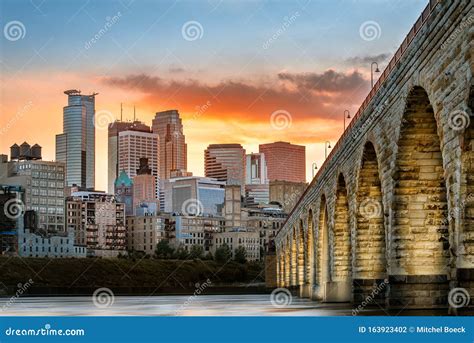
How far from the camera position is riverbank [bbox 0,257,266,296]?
458 feet

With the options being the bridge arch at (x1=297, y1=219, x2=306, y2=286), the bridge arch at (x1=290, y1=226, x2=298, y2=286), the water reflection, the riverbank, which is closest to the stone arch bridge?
the water reflection

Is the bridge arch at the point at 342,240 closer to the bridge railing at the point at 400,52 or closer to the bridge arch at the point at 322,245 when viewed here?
the bridge railing at the point at 400,52

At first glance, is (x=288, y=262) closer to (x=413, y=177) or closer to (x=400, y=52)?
(x=413, y=177)

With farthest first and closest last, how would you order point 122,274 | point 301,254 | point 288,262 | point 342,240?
point 122,274
point 288,262
point 301,254
point 342,240

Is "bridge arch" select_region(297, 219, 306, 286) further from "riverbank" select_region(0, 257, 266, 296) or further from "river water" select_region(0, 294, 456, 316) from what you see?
"riverbank" select_region(0, 257, 266, 296)

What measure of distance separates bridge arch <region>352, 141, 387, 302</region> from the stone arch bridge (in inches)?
1.7

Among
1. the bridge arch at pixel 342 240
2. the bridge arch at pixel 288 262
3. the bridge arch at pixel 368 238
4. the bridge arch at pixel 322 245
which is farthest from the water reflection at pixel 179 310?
the bridge arch at pixel 288 262

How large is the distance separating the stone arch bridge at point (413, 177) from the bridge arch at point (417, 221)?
0.11 feet

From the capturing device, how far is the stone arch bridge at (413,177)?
23906 millimetres

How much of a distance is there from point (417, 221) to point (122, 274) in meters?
126

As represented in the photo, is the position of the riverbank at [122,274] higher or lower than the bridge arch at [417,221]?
lower

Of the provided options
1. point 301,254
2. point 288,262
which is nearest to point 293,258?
point 288,262

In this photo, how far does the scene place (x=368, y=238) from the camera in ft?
132
